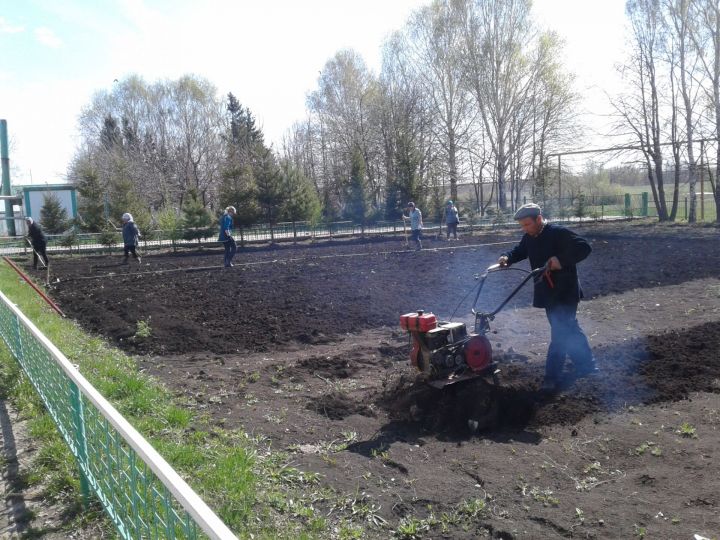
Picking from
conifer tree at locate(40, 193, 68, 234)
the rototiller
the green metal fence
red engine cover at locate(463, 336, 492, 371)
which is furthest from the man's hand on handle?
conifer tree at locate(40, 193, 68, 234)

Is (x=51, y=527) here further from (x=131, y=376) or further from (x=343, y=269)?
(x=343, y=269)

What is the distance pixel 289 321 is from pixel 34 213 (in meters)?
36.7

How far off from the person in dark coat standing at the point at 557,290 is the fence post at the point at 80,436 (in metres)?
4.10

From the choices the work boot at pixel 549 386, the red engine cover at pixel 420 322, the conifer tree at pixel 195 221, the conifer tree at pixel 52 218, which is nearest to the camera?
the red engine cover at pixel 420 322

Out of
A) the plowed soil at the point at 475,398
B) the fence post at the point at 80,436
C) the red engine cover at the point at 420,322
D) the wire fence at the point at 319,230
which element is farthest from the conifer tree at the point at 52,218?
the fence post at the point at 80,436

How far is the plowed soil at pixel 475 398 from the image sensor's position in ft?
13.0

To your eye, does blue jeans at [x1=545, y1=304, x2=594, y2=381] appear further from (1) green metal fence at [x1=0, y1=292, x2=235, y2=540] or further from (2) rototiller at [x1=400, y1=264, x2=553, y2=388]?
(1) green metal fence at [x1=0, y1=292, x2=235, y2=540]

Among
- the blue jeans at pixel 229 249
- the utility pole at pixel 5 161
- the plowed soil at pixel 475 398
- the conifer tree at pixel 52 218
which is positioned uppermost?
the utility pole at pixel 5 161

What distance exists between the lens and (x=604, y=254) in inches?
719

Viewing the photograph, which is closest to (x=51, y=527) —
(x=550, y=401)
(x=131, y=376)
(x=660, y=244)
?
(x=131, y=376)

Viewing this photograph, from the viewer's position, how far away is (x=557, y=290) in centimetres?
Result: 620

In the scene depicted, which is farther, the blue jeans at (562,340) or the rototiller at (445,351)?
the blue jeans at (562,340)

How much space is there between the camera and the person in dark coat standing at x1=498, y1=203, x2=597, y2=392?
6.10 metres

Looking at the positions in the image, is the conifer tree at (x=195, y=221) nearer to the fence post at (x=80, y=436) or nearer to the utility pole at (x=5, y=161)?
the utility pole at (x=5, y=161)
